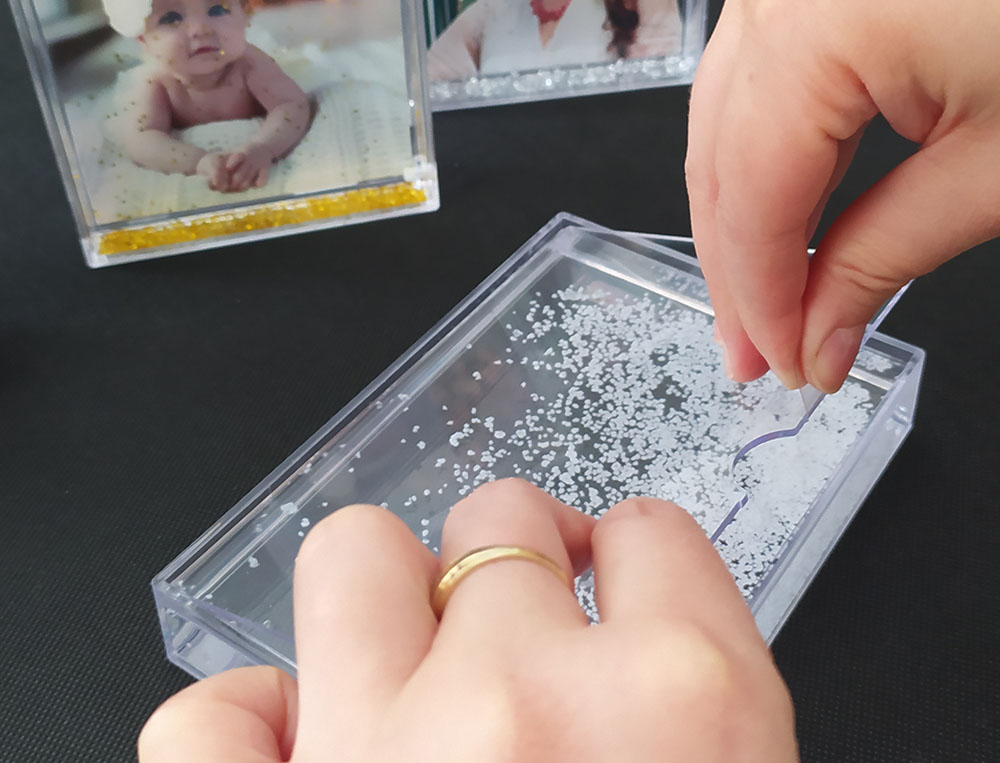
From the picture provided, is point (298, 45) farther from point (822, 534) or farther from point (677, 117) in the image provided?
point (822, 534)

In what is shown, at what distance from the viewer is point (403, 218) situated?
2.70 ft

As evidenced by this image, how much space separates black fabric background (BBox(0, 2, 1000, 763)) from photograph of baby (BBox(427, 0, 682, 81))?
0.05 m

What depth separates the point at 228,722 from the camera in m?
0.31

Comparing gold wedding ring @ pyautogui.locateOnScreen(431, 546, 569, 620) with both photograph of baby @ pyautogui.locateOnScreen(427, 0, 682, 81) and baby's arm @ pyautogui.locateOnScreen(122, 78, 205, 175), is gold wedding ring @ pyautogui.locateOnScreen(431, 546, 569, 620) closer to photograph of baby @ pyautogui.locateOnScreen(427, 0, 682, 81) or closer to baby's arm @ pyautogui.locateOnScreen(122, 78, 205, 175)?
baby's arm @ pyautogui.locateOnScreen(122, 78, 205, 175)

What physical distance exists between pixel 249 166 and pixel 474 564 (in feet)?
1.72

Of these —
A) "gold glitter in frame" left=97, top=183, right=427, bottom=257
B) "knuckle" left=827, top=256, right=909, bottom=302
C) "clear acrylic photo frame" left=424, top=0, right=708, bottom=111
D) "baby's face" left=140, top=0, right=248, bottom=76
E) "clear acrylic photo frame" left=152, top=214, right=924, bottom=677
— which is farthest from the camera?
"clear acrylic photo frame" left=424, top=0, right=708, bottom=111

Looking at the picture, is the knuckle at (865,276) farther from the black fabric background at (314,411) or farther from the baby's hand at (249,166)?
the baby's hand at (249,166)

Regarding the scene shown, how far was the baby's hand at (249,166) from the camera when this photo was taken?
74 centimetres

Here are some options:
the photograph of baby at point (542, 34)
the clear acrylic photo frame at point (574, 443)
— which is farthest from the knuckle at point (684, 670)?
the photograph of baby at point (542, 34)

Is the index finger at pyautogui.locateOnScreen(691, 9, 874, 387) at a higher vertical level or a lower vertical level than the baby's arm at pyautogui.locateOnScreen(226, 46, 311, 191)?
higher

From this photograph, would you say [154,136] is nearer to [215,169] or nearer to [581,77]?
[215,169]

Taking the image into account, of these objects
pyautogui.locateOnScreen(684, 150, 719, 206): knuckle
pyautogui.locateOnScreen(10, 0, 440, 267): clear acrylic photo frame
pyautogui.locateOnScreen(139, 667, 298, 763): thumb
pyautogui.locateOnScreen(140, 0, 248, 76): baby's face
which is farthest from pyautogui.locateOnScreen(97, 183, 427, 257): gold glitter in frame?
pyautogui.locateOnScreen(139, 667, 298, 763): thumb

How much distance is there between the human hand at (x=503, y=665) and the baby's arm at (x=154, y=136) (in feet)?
1.56

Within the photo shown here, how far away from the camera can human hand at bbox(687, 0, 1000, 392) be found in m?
0.32
